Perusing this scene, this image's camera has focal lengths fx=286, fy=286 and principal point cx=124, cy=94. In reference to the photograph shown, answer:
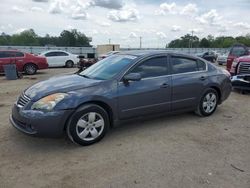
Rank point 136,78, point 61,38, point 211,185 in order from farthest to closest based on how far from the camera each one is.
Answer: point 61,38, point 136,78, point 211,185

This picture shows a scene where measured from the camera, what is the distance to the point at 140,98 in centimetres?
524

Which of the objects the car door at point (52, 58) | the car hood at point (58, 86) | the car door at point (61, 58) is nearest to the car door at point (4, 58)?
the car door at point (52, 58)

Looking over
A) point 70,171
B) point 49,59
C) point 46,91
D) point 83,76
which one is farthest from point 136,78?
point 49,59

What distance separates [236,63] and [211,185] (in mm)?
7247

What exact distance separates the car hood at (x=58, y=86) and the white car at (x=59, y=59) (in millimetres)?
17281

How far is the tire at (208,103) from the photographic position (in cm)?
636

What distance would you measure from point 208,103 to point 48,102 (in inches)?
146

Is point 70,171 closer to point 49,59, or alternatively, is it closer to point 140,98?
point 140,98

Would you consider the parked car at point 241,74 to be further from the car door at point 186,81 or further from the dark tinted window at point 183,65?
the dark tinted window at point 183,65

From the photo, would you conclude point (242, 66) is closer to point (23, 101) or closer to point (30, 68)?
point (23, 101)

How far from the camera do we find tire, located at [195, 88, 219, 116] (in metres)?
6.36

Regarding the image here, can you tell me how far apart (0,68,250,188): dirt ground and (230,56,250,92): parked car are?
3.56m

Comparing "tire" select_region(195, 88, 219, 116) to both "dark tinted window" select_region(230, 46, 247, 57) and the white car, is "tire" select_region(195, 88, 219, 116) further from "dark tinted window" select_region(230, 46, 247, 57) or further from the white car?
the white car

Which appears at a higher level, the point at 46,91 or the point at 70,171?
the point at 46,91
